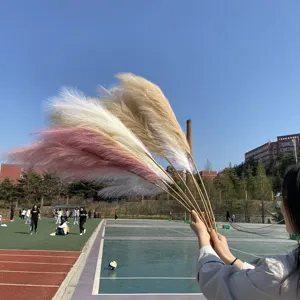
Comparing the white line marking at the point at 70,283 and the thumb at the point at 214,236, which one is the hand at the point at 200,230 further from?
the white line marking at the point at 70,283

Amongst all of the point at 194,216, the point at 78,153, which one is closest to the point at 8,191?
the point at 78,153

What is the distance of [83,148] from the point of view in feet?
5.26

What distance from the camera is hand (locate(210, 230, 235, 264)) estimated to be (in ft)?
4.57

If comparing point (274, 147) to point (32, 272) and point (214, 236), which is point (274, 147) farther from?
point (214, 236)

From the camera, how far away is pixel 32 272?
7191mm

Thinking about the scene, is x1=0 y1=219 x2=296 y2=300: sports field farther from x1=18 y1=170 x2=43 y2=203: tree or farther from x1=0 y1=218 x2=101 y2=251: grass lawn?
x1=18 y1=170 x2=43 y2=203: tree

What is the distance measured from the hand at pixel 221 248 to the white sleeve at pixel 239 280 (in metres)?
0.17

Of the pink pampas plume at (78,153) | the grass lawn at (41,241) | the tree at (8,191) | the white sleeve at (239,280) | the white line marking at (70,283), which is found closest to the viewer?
the white sleeve at (239,280)

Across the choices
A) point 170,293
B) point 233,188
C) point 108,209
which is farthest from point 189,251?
point 233,188

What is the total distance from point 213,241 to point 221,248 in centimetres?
5

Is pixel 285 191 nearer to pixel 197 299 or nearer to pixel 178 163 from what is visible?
pixel 178 163

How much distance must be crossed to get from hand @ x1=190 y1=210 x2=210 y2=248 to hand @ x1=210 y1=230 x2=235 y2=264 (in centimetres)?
6

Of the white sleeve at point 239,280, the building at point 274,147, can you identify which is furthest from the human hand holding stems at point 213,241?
the building at point 274,147

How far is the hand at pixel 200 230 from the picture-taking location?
53.7 inches
